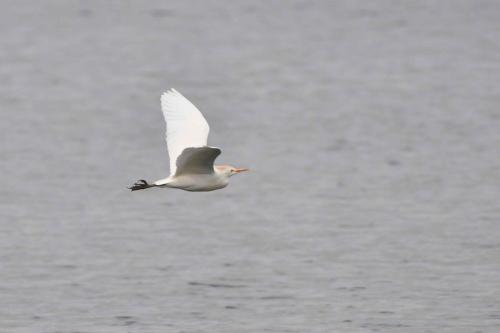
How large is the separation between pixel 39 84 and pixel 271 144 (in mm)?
8128

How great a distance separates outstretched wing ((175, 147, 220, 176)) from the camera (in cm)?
1176

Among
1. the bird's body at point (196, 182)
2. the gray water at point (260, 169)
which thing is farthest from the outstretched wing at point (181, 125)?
the gray water at point (260, 169)

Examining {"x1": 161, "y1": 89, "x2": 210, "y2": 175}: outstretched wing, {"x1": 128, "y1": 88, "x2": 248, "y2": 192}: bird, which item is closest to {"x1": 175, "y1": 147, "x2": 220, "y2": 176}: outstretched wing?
{"x1": 128, "y1": 88, "x2": 248, "y2": 192}: bird

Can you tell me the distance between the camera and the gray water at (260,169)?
15273 millimetres

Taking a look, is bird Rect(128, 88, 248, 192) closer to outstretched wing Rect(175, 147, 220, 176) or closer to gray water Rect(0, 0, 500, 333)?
outstretched wing Rect(175, 147, 220, 176)

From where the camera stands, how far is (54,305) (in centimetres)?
1499

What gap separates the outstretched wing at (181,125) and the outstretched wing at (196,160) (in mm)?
568

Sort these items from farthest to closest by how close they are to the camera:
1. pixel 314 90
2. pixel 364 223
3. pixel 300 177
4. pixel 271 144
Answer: pixel 314 90
pixel 271 144
pixel 300 177
pixel 364 223

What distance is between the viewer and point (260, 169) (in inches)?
890

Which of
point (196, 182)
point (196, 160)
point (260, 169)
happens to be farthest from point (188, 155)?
point (260, 169)

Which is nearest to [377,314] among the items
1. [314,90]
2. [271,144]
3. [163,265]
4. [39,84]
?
[163,265]

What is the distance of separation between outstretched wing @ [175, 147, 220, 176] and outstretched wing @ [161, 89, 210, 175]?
1.86 feet

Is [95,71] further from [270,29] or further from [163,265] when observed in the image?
[163,265]

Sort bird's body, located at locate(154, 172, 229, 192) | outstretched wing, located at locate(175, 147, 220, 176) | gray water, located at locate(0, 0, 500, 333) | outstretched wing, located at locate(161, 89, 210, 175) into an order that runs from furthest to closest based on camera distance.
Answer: gray water, located at locate(0, 0, 500, 333)
outstretched wing, located at locate(161, 89, 210, 175)
bird's body, located at locate(154, 172, 229, 192)
outstretched wing, located at locate(175, 147, 220, 176)
